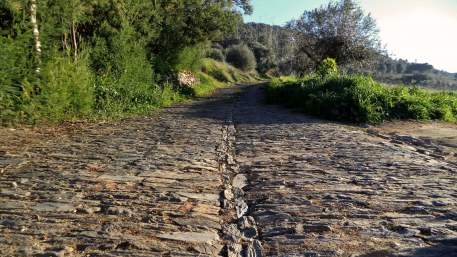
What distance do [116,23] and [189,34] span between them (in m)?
8.11

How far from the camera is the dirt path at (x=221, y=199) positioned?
3357 mm

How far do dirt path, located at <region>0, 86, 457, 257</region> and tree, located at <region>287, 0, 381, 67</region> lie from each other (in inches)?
981

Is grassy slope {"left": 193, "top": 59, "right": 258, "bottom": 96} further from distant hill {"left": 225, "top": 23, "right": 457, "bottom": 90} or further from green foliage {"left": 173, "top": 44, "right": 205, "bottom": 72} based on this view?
green foliage {"left": 173, "top": 44, "right": 205, "bottom": 72}

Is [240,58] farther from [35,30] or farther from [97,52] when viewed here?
[35,30]

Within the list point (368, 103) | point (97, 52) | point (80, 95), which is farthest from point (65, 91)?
point (368, 103)

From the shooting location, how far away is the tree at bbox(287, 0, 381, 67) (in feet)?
104

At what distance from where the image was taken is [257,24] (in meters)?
131

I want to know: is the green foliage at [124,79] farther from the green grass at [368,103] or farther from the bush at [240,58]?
the bush at [240,58]

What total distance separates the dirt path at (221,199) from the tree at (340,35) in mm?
24912

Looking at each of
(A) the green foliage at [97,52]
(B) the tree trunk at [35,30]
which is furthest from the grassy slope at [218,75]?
(B) the tree trunk at [35,30]

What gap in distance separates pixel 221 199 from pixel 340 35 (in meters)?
29.4

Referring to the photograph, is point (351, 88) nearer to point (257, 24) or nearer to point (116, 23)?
point (116, 23)

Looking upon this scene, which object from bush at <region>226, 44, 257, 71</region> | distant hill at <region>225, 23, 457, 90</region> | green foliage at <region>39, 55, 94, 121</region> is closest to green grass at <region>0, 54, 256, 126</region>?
green foliage at <region>39, 55, 94, 121</region>

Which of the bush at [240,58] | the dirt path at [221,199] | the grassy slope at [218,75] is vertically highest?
the bush at [240,58]
